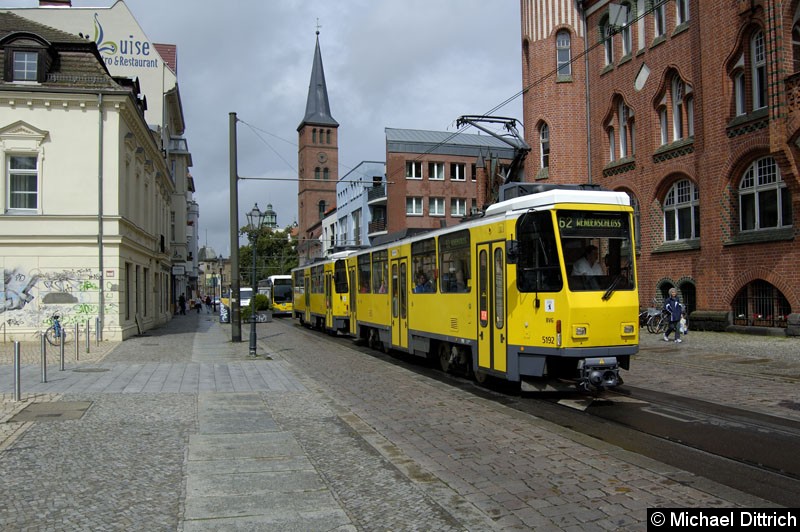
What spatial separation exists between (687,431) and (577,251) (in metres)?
3.00

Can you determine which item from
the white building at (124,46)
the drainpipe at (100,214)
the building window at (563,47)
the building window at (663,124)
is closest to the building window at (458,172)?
the white building at (124,46)

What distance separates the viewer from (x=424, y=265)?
1480 centimetres

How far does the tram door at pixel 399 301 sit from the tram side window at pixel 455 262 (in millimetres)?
2609

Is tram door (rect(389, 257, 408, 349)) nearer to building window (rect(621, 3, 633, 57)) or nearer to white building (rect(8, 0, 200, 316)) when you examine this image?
building window (rect(621, 3, 633, 57))

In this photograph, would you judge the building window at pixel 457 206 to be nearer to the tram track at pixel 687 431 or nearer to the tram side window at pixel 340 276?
the tram side window at pixel 340 276

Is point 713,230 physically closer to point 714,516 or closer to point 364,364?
point 364,364

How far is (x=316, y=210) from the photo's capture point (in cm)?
9988

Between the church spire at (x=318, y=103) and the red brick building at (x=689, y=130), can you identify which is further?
the church spire at (x=318, y=103)

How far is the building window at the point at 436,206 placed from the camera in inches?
2280

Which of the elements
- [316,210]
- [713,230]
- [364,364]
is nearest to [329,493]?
[364,364]

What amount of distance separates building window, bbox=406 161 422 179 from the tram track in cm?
4598

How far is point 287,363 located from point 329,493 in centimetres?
1118

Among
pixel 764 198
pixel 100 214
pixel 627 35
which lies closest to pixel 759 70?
pixel 764 198

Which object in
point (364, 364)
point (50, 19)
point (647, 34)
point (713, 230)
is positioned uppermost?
point (50, 19)
